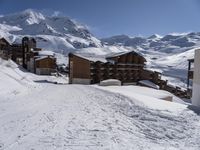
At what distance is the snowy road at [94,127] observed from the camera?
8.84 m

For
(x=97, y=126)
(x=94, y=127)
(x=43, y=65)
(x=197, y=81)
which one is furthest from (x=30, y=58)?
(x=94, y=127)

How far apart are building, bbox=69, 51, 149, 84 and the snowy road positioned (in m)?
26.6

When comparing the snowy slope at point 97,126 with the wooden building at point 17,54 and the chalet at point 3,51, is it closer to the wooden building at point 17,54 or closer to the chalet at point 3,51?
the chalet at point 3,51

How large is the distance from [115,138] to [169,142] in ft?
5.42

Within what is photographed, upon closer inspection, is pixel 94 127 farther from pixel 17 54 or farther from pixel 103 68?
pixel 17 54

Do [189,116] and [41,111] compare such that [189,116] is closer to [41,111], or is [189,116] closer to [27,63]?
[41,111]

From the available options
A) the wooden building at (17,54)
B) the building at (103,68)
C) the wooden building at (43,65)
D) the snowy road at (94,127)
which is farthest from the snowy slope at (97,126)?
the wooden building at (17,54)

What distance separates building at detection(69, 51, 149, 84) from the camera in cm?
4184

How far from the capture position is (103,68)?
43.0 metres

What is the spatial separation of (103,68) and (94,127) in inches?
1287

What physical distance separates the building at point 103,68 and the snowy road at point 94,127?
26.6 metres

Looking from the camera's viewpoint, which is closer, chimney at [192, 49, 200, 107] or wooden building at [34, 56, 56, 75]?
chimney at [192, 49, 200, 107]

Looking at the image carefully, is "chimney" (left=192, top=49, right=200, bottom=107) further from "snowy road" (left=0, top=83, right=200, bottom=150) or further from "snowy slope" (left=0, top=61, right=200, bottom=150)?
"snowy road" (left=0, top=83, right=200, bottom=150)

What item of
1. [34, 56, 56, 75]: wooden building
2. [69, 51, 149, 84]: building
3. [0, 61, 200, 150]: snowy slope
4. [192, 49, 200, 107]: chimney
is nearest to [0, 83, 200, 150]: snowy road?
[0, 61, 200, 150]: snowy slope
